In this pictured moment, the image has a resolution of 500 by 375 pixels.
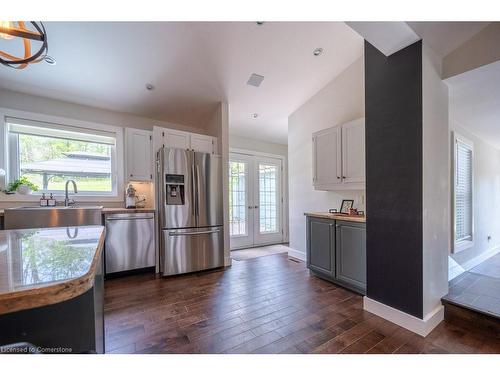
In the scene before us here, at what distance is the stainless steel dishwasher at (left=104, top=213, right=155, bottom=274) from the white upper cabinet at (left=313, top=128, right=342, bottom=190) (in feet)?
8.23

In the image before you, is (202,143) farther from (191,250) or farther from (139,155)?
(191,250)

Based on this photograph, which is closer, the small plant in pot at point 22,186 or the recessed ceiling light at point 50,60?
the recessed ceiling light at point 50,60

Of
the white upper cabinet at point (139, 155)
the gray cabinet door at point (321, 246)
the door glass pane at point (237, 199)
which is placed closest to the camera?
the gray cabinet door at point (321, 246)

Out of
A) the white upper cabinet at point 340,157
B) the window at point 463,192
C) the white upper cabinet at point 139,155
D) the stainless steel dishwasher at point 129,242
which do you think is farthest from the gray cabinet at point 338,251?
the white upper cabinet at point 139,155

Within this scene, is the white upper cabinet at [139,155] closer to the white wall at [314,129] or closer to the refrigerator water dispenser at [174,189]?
the refrigerator water dispenser at [174,189]

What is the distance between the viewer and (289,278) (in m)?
3.00

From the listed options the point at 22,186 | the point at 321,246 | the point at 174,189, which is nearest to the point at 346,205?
the point at 321,246


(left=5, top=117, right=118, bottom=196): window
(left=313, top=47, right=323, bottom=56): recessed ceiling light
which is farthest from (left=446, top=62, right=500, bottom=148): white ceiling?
(left=5, top=117, right=118, bottom=196): window

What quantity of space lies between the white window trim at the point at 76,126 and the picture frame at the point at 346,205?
3.38 m

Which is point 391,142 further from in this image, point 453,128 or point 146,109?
point 146,109

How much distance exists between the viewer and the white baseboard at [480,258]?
10.2ft

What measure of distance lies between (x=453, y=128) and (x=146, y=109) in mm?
4414
